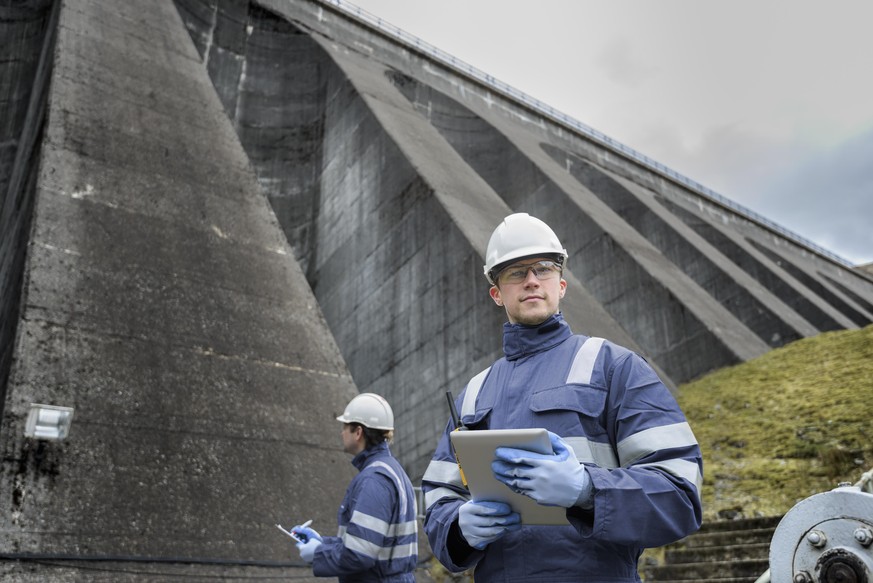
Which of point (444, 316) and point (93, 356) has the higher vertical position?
point (444, 316)

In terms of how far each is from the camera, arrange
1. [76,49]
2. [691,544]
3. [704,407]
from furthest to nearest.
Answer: [704,407] → [76,49] → [691,544]

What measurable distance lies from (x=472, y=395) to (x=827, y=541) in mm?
1134

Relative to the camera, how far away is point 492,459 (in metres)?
1.63

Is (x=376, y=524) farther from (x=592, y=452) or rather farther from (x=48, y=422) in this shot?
(x=48, y=422)

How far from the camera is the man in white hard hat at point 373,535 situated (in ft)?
10.5

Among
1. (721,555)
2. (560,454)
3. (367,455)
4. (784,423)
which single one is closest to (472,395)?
(560,454)

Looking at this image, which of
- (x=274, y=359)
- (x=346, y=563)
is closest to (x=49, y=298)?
(x=274, y=359)

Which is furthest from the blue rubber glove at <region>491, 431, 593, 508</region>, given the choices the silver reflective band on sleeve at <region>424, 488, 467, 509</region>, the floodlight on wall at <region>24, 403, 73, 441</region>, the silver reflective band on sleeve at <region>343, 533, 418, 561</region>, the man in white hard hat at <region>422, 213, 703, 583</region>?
the floodlight on wall at <region>24, 403, 73, 441</region>

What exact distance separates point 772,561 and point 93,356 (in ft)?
13.8

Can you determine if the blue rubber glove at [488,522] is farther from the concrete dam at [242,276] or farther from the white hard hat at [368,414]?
the concrete dam at [242,276]

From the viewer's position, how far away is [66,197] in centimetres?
579

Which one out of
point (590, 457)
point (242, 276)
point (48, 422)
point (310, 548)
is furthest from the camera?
point (242, 276)

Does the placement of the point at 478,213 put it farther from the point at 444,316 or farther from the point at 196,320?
the point at 196,320

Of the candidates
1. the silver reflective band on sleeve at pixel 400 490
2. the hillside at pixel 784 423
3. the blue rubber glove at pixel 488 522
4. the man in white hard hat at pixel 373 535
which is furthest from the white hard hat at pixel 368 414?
the hillside at pixel 784 423
